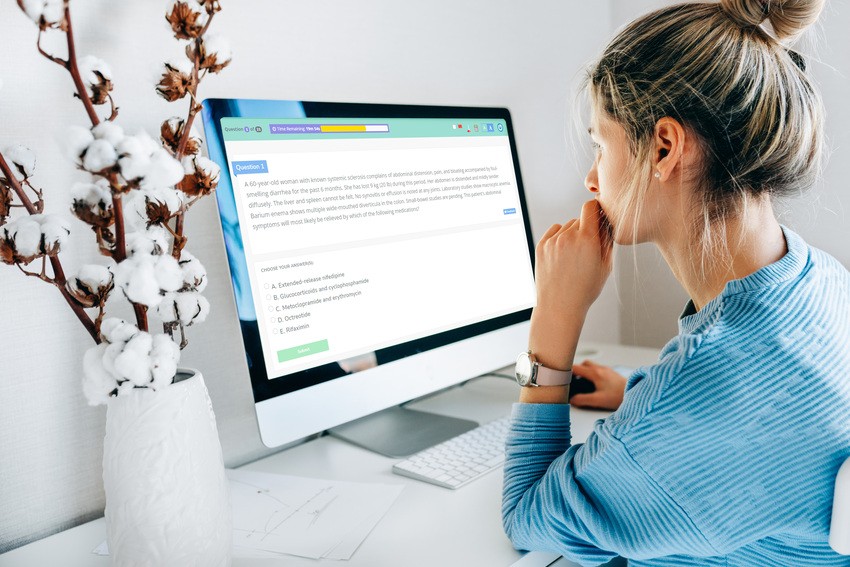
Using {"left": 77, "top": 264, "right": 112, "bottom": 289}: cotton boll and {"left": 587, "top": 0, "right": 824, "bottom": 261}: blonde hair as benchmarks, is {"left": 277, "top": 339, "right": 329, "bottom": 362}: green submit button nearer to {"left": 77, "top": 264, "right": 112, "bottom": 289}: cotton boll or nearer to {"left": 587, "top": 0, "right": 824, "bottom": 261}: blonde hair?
{"left": 77, "top": 264, "right": 112, "bottom": 289}: cotton boll

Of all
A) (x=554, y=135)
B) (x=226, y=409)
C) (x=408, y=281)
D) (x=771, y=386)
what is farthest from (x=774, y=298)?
(x=554, y=135)

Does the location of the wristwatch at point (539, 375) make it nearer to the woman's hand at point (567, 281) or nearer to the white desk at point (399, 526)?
the woman's hand at point (567, 281)

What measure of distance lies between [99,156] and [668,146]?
58cm

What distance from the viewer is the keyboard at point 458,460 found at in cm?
85

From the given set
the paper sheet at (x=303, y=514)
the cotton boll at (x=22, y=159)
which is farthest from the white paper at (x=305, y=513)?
the cotton boll at (x=22, y=159)

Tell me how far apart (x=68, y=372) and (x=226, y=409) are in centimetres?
23

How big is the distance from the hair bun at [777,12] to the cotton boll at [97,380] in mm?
737

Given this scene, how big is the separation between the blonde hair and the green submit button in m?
0.45

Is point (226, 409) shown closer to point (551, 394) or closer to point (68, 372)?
point (68, 372)

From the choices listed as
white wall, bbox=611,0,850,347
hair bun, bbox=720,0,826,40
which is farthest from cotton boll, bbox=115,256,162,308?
white wall, bbox=611,0,850,347

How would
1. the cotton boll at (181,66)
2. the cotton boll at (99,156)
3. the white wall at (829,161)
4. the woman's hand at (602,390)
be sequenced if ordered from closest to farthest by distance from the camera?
the cotton boll at (99,156)
the cotton boll at (181,66)
the woman's hand at (602,390)
the white wall at (829,161)

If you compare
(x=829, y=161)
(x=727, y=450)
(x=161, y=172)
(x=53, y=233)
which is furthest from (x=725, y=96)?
(x=829, y=161)

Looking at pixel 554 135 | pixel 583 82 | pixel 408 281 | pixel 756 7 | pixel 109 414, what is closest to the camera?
pixel 109 414

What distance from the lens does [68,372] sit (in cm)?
81
